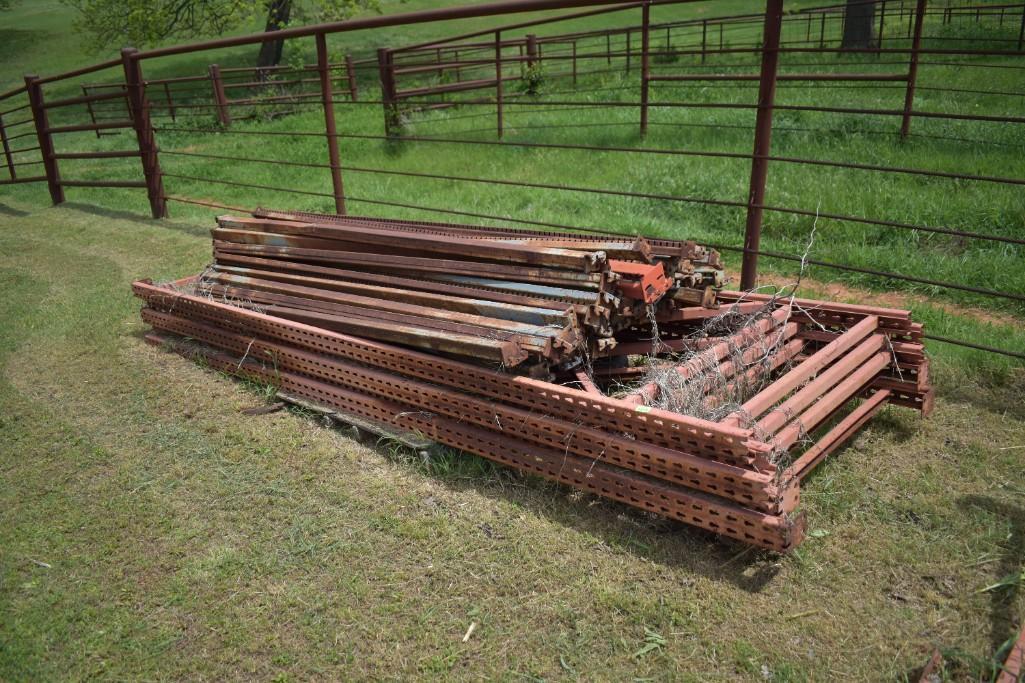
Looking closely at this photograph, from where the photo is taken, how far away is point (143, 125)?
8.59m

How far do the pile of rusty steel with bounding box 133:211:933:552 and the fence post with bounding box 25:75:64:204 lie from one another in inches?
281

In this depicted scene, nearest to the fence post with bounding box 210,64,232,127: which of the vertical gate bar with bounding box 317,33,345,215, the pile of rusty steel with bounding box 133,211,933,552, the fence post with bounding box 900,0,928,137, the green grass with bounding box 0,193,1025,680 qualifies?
the vertical gate bar with bounding box 317,33,345,215

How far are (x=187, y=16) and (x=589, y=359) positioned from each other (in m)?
23.2

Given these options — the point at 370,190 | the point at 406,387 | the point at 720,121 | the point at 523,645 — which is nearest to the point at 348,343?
the point at 406,387

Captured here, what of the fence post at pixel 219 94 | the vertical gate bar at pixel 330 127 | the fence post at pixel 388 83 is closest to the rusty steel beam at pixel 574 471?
the vertical gate bar at pixel 330 127

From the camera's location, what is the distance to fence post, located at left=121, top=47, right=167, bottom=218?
8391 mm

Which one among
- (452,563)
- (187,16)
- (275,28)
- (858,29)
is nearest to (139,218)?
(452,563)

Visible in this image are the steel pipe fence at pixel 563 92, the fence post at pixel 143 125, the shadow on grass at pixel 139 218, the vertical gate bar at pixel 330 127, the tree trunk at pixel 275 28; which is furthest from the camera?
the tree trunk at pixel 275 28

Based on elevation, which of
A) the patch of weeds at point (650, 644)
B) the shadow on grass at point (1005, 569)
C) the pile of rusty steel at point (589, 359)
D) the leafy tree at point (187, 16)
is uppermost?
the leafy tree at point (187, 16)

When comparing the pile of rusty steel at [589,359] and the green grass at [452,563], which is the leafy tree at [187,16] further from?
the green grass at [452,563]

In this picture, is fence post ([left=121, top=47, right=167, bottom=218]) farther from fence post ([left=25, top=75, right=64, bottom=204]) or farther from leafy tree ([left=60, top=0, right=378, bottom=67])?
leafy tree ([left=60, top=0, right=378, bottom=67])

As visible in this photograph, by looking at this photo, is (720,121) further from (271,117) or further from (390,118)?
(271,117)

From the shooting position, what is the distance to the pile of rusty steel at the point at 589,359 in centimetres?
296

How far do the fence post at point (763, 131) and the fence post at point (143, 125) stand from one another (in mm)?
6365
